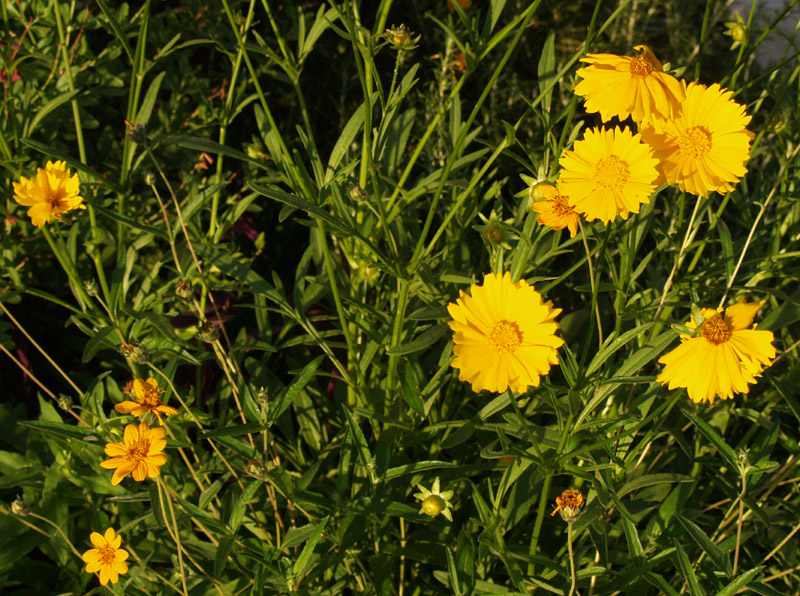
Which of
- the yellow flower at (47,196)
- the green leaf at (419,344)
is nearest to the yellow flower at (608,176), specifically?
the green leaf at (419,344)

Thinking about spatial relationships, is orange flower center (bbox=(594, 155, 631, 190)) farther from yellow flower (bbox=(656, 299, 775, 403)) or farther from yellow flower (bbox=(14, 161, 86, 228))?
yellow flower (bbox=(14, 161, 86, 228))

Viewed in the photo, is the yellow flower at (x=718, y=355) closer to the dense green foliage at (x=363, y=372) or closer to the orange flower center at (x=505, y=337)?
the dense green foliage at (x=363, y=372)

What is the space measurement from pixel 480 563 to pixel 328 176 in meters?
0.69

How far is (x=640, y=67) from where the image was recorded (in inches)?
35.9

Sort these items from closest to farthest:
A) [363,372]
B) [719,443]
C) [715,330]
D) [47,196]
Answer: [715,330] < [719,443] < [47,196] < [363,372]

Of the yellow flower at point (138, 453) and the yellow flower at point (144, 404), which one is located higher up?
the yellow flower at point (144, 404)

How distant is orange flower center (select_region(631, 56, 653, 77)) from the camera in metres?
0.91

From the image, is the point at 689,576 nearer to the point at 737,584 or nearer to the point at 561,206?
the point at 737,584

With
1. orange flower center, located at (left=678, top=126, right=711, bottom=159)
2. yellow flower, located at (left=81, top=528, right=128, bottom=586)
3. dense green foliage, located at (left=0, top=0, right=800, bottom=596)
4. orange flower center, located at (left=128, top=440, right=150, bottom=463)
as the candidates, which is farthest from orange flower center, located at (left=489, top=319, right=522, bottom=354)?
yellow flower, located at (left=81, top=528, right=128, bottom=586)

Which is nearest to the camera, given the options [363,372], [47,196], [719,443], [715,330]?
[715,330]

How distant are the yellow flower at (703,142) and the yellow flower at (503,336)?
25 centimetres

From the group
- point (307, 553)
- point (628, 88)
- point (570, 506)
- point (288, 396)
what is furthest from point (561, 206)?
point (307, 553)

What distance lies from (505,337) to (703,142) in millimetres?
387

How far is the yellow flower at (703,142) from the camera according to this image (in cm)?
91
